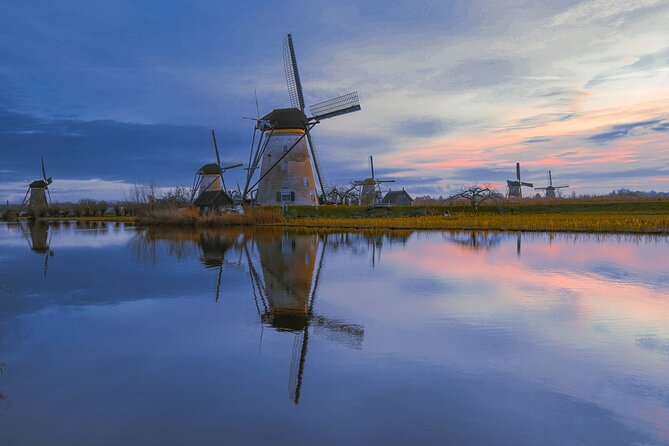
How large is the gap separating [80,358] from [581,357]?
6.01m

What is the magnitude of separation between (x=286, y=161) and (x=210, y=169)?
1903 centimetres

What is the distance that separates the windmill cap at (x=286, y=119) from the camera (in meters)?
33.5

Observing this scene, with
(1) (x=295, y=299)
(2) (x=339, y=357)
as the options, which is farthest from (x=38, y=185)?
(2) (x=339, y=357)

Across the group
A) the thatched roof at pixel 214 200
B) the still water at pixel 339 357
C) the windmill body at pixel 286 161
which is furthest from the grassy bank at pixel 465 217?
the still water at pixel 339 357

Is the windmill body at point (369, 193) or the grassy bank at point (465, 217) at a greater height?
the windmill body at point (369, 193)

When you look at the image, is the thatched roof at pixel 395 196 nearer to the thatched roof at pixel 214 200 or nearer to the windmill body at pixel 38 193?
the thatched roof at pixel 214 200

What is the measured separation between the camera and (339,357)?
5871 mm

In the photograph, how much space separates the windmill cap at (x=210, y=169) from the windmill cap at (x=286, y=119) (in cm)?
1739

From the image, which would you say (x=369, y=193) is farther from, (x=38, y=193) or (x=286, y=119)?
(x=38, y=193)

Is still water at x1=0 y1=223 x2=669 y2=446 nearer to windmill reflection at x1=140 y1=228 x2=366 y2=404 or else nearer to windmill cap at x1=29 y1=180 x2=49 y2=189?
windmill reflection at x1=140 y1=228 x2=366 y2=404

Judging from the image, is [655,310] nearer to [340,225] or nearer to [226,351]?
[226,351]

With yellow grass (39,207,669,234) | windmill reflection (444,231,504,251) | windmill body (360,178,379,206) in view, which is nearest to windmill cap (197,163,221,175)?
yellow grass (39,207,669,234)

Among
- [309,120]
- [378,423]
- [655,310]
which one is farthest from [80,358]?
[309,120]

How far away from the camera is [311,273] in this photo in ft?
40.0
